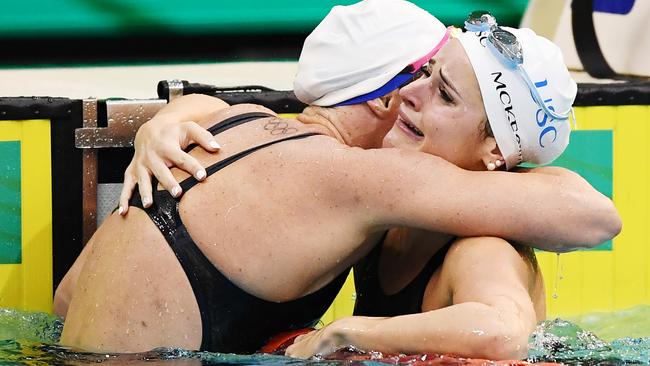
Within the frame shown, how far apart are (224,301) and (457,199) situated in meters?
0.62

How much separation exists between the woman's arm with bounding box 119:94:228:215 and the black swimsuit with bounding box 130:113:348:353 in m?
0.03

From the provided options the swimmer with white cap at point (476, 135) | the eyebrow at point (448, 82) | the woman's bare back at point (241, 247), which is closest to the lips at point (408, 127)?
the swimmer with white cap at point (476, 135)

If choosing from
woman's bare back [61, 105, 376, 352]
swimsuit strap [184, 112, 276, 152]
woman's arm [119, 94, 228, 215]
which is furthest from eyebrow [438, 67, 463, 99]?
woman's arm [119, 94, 228, 215]

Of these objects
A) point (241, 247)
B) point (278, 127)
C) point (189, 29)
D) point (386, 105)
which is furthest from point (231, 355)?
point (189, 29)

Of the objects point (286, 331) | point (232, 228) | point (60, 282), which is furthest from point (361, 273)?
point (60, 282)

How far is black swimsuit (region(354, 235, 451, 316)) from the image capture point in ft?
10.2

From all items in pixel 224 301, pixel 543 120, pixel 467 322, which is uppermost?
pixel 543 120

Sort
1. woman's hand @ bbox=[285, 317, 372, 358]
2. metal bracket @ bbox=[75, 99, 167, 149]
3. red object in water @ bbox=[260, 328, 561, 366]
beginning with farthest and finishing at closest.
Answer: metal bracket @ bbox=[75, 99, 167, 149] < woman's hand @ bbox=[285, 317, 372, 358] < red object in water @ bbox=[260, 328, 561, 366]

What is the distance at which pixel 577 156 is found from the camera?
4.27m

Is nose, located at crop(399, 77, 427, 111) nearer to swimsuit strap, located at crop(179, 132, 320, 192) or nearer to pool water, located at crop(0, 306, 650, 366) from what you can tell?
swimsuit strap, located at crop(179, 132, 320, 192)

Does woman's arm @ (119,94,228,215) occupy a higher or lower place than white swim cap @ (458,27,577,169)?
lower

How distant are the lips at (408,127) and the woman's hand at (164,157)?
0.49 metres

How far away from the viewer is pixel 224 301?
2.95 meters

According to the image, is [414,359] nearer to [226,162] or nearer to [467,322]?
[467,322]
